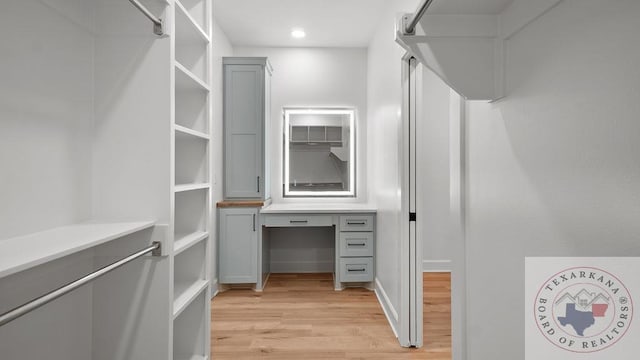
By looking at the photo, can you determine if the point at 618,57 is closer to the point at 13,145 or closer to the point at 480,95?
the point at 480,95

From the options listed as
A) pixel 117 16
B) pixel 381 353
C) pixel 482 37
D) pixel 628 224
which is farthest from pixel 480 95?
pixel 381 353

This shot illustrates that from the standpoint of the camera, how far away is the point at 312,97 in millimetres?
3947

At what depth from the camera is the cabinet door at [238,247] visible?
322 cm

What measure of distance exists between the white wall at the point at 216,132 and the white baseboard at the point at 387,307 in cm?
158

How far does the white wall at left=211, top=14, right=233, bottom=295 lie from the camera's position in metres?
3.12

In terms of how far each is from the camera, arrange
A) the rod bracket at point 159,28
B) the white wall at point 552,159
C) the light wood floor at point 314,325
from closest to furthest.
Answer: the white wall at point 552,159
the rod bracket at point 159,28
the light wood floor at point 314,325

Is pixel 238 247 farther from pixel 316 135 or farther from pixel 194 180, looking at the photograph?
pixel 316 135

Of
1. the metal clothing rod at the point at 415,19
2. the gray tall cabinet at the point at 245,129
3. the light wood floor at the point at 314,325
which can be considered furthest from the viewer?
the gray tall cabinet at the point at 245,129

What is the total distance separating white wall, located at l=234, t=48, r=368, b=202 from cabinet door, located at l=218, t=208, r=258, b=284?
0.76 m

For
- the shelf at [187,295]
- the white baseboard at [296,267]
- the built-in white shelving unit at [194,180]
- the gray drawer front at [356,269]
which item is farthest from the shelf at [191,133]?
the white baseboard at [296,267]

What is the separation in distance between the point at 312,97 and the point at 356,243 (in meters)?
1.83

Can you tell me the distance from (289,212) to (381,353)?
A: 1.57m

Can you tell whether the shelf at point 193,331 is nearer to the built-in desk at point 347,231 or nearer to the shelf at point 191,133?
the shelf at point 191,133

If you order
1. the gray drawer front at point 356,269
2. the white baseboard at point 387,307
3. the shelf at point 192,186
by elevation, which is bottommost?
the white baseboard at point 387,307
